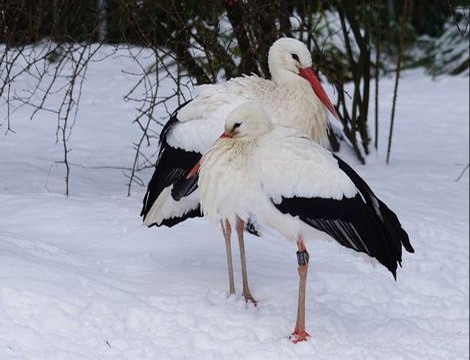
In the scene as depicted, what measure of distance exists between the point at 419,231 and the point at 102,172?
2.30m

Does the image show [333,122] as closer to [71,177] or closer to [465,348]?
[71,177]

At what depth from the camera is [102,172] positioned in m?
8.97

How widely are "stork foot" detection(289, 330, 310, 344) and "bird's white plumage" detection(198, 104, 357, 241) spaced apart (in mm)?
468

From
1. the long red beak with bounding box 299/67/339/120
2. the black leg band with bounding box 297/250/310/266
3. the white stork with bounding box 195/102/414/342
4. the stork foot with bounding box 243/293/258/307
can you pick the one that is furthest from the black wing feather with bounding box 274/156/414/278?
the long red beak with bounding box 299/67/339/120

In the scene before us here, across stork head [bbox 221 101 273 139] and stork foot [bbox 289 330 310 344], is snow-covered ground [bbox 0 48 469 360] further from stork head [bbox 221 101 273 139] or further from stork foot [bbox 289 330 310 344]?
stork head [bbox 221 101 273 139]

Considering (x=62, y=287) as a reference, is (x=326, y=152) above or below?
above

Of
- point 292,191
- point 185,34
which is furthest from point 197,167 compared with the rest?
point 185,34

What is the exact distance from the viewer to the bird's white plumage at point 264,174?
5.95 metres

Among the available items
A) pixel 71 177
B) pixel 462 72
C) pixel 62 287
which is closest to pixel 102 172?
pixel 71 177

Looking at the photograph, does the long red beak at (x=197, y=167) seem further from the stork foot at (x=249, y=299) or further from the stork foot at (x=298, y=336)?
the stork foot at (x=298, y=336)

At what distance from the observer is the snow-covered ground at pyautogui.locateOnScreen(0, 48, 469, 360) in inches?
229

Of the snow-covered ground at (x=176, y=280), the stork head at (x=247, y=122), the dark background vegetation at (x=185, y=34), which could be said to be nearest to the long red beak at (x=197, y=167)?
the stork head at (x=247, y=122)

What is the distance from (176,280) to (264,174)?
995mm

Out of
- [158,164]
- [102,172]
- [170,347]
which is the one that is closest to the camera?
[170,347]
